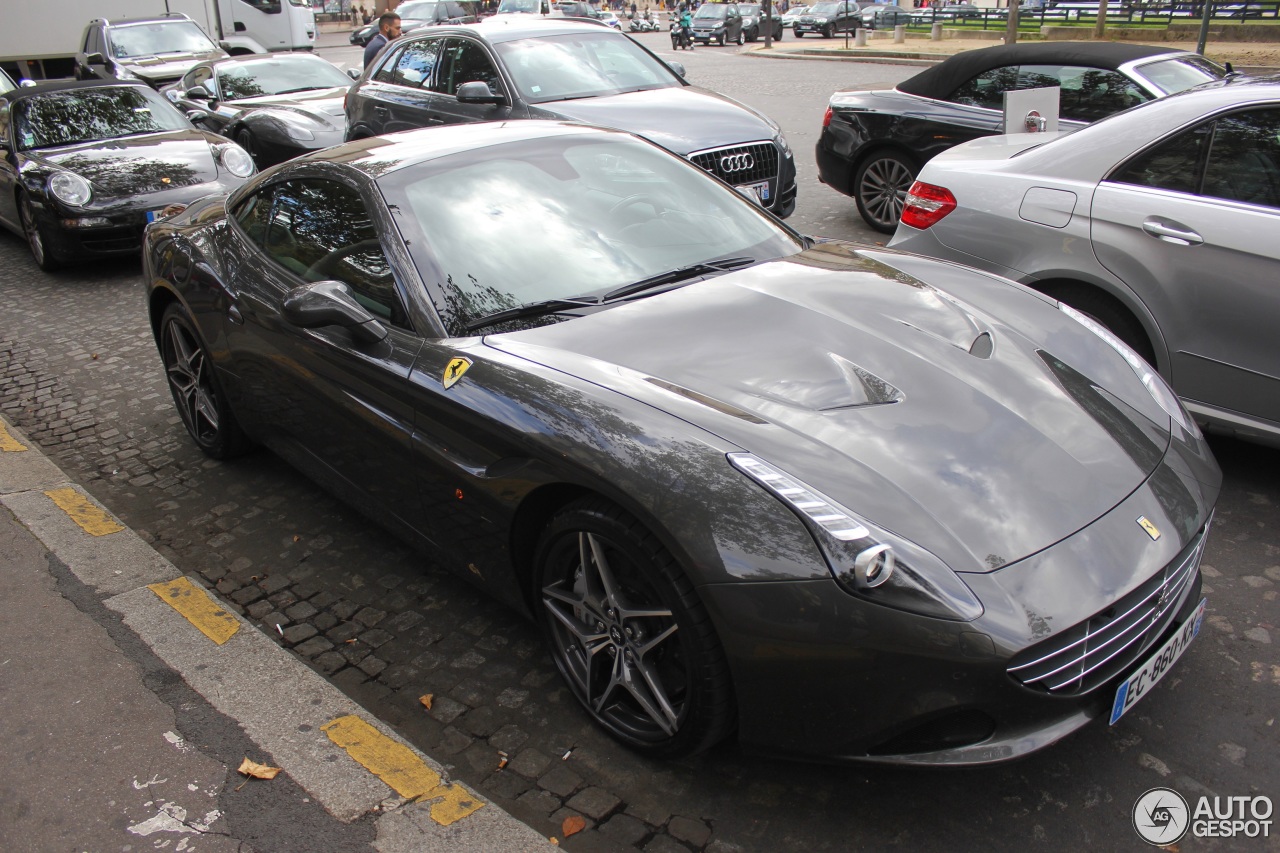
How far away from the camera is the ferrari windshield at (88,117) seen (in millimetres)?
9117

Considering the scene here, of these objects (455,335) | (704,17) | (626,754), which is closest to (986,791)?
(626,754)

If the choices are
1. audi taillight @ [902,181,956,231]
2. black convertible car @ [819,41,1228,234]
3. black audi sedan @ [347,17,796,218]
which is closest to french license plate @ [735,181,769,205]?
black audi sedan @ [347,17,796,218]

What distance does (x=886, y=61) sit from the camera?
1037 inches

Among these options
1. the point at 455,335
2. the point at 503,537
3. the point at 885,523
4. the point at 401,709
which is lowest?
the point at 401,709

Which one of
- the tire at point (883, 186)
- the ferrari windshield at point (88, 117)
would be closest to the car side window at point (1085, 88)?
the tire at point (883, 186)

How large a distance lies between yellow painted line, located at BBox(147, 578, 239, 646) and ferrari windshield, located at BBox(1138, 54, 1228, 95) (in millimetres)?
6495

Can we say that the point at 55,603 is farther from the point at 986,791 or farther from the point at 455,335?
the point at 986,791

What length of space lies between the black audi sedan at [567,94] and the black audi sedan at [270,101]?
85cm

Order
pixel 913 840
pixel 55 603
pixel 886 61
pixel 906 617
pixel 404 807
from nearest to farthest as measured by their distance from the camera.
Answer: pixel 906 617 < pixel 913 840 < pixel 404 807 < pixel 55 603 < pixel 886 61

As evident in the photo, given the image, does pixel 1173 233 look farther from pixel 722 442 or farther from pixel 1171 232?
pixel 722 442

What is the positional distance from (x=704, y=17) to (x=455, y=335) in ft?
143

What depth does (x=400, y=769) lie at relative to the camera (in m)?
2.78

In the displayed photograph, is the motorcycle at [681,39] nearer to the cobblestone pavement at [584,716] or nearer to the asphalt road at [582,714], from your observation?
the asphalt road at [582,714]

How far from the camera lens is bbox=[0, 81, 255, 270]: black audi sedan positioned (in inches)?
331
